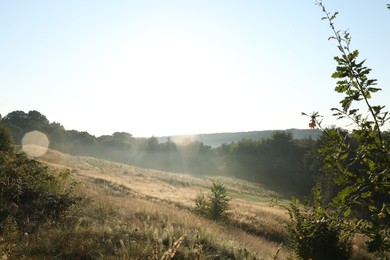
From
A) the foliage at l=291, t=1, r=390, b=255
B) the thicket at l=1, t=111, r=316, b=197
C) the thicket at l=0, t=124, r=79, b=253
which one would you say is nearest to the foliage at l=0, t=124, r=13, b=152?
the thicket at l=0, t=124, r=79, b=253

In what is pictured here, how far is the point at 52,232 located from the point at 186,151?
7833 cm

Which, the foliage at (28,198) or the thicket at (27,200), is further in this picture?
the foliage at (28,198)

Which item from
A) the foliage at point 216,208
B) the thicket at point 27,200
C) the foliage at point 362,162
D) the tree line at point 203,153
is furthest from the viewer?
the tree line at point 203,153

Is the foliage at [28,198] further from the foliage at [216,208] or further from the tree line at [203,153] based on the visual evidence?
the tree line at [203,153]

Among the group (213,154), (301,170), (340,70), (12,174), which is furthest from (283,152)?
(340,70)

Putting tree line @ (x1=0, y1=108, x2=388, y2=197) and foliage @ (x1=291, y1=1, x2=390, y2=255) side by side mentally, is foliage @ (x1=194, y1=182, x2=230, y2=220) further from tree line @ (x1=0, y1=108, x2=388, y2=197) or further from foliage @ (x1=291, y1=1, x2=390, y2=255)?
tree line @ (x1=0, y1=108, x2=388, y2=197)

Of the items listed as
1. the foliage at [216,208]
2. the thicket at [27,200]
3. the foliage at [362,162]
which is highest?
the foliage at [362,162]

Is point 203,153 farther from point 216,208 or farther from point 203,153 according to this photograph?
point 216,208

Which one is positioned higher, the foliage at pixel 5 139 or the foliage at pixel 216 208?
the foliage at pixel 5 139

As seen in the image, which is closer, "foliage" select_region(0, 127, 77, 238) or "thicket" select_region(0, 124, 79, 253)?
"thicket" select_region(0, 124, 79, 253)

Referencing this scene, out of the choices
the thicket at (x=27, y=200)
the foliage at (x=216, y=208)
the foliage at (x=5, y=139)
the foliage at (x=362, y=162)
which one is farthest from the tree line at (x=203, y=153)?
the foliage at (x=362, y=162)

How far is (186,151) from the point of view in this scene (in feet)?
281

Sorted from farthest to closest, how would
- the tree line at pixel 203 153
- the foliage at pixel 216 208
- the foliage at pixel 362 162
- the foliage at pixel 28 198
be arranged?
the tree line at pixel 203 153, the foliage at pixel 216 208, the foliage at pixel 28 198, the foliage at pixel 362 162

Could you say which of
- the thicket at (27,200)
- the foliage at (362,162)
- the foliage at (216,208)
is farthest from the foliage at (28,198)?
the foliage at (216,208)
